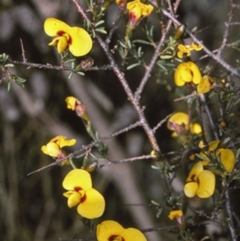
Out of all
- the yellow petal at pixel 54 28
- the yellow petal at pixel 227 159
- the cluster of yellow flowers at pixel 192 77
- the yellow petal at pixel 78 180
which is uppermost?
the yellow petal at pixel 54 28

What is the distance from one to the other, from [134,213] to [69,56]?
747 millimetres

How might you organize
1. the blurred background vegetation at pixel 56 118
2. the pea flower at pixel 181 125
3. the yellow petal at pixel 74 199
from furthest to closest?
the blurred background vegetation at pixel 56 118, the pea flower at pixel 181 125, the yellow petal at pixel 74 199

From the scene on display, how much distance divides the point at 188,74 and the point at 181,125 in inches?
5.3

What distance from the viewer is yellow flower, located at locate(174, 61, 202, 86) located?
1.97 ft

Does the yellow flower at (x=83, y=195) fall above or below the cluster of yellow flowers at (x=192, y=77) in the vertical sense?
below

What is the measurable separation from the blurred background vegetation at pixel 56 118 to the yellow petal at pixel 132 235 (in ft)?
2.46

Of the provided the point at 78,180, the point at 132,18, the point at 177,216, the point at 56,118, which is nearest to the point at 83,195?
the point at 78,180

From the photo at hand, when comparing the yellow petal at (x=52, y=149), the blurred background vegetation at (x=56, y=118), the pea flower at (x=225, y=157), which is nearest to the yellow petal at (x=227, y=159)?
the pea flower at (x=225, y=157)

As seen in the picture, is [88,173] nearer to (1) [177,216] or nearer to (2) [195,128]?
(1) [177,216]

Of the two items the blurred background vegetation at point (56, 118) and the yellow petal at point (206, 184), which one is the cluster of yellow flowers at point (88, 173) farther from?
the blurred background vegetation at point (56, 118)

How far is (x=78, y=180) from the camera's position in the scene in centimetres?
56

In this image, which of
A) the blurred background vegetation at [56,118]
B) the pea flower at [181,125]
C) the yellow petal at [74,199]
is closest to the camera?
the yellow petal at [74,199]

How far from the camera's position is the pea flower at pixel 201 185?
552 mm

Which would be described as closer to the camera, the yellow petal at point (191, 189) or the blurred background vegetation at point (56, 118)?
the yellow petal at point (191, 189)
